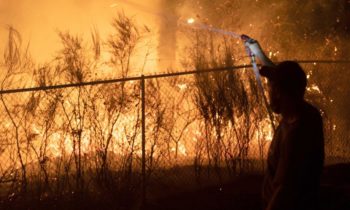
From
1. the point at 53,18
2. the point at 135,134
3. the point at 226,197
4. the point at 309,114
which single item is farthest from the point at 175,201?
the point at 53,18

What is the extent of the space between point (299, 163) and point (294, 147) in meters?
0.10

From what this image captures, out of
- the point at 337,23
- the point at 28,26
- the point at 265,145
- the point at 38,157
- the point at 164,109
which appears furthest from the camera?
the point at 28,26

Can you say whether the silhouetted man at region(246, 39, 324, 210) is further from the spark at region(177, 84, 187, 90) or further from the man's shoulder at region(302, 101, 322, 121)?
the spark at region(177, 84, 187, 90)

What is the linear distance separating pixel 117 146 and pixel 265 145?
2.71 meters

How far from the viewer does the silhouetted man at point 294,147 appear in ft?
10.1

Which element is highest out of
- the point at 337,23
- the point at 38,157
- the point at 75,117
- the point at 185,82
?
the point at 337,23

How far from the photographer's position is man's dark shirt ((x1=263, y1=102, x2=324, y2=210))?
3.07 meters

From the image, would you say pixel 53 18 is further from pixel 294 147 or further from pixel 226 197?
pixel 294 147

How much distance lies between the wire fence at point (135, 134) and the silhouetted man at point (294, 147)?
11.4 ft

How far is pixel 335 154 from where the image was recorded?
9.99 m

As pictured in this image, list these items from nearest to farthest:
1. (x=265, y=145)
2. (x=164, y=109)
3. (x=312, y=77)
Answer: (x=164, y=109), (x=265, y=145), (x=312, y=77)

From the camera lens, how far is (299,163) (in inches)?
120

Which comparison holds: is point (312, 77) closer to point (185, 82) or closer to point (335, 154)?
point (335, 154)

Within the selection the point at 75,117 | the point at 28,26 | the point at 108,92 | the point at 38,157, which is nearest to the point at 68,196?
the point at 38,157
